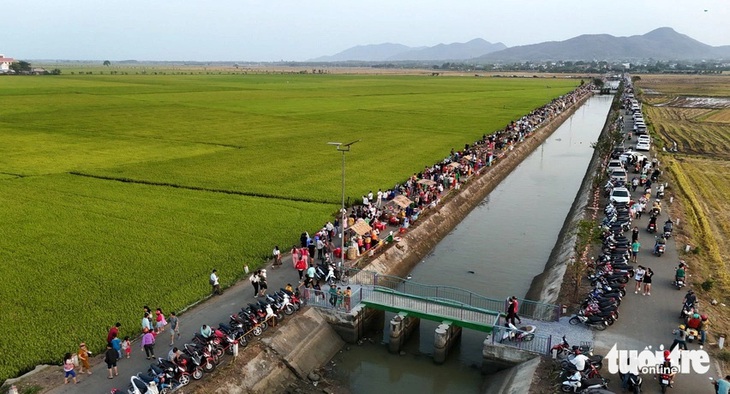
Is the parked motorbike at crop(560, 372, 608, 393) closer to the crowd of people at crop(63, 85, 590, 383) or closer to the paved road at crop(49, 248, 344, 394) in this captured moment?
the crowd of people at crop(63, 85, 590, 383)

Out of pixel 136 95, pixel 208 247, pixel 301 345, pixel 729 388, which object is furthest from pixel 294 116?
pixel 729 388

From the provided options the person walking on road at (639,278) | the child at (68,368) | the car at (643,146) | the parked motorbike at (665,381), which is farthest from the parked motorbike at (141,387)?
the car at (643,146)

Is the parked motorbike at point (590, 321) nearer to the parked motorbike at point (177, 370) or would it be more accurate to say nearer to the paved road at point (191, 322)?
the paved road at point (191, 322)

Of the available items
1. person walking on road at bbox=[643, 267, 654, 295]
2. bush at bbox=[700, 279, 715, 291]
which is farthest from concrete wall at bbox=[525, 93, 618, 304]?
bush at bbox=[700, 279, 715, 291]

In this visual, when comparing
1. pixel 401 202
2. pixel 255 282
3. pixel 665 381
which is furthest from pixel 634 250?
pixel 255 282

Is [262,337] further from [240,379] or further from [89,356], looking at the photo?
[89,356]
